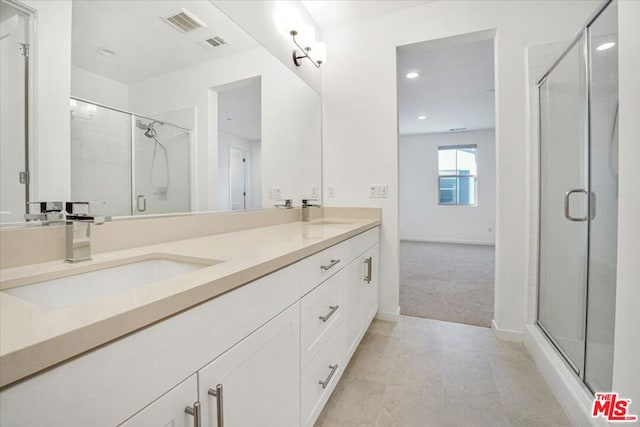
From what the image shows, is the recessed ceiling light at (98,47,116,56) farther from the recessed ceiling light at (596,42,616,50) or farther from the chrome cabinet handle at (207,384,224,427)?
the recessed ceiling light at (596,42,616,50)

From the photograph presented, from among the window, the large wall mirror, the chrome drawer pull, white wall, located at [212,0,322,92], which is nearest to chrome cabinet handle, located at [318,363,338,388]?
the chrome drawer pull

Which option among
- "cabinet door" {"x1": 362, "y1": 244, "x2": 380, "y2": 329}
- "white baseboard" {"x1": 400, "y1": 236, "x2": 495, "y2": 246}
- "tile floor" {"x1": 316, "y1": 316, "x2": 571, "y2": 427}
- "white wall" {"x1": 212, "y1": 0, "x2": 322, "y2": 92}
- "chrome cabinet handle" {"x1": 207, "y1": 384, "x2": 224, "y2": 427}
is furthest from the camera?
"white baseboard" {"x1": 400, "y1": 236, "x2": 495, "y2": 246}

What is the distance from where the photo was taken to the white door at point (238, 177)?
1.56 meters

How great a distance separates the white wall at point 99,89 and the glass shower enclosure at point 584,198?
2028 millimetres

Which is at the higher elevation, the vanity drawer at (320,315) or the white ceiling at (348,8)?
the white ceiling at (348,8)

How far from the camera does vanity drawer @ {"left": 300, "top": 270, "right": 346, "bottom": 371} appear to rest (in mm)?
1016

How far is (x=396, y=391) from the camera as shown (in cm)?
144

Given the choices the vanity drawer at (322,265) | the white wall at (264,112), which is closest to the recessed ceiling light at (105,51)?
the white wall at (264,112)

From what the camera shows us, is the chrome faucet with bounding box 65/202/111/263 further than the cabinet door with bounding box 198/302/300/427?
Yes

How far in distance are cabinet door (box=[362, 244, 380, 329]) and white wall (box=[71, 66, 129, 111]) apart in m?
1.45

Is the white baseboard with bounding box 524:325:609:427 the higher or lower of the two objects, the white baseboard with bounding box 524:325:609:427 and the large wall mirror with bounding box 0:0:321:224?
the lower

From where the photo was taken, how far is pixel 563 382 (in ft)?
4.41

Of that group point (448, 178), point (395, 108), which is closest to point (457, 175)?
point (448, 178)

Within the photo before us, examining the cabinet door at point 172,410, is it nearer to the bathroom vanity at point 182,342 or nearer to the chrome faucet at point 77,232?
the bathroom vanity at point 182,342
